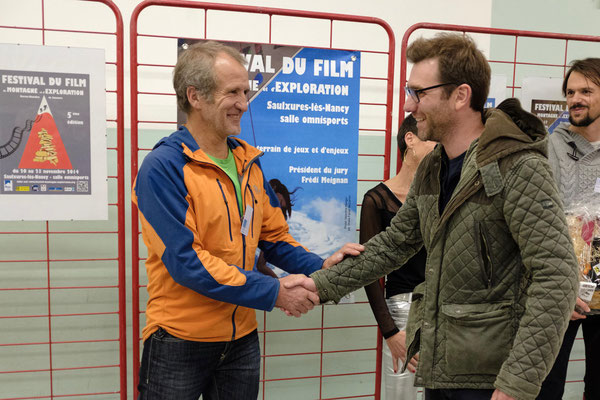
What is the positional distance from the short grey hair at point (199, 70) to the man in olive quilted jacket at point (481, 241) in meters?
0.68

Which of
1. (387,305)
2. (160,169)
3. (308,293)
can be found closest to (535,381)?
(308,293)

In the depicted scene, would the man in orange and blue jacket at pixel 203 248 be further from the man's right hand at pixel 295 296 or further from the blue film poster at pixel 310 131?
the blue film poster at pixel 310 131

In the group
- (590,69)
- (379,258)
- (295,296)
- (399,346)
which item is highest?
(590,69)

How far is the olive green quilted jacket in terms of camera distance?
118cm

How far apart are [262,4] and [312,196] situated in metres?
1.32

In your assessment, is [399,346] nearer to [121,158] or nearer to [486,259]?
[486,259]

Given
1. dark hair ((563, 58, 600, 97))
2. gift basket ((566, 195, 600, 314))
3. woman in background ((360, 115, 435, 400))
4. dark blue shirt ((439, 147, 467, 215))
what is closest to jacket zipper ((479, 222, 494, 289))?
dark blue shirt ((439, 147, 467, 215))

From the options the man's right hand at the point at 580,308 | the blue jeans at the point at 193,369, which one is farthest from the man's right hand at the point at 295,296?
the man's right hand at the point at 580,308

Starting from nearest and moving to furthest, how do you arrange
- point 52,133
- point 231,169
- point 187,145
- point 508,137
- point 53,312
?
point 508,137
point 187,145
point 231,169
point 52,133
point 53,312

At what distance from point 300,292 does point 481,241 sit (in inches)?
30.9

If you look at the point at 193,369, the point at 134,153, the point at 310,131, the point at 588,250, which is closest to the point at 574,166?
the point at 588,250

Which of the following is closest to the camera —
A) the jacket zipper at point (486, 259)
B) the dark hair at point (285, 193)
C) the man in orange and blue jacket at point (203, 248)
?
the jacket zipper at point (486, 259)

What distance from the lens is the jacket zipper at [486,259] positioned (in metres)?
1.29

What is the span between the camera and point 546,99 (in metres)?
2.69
